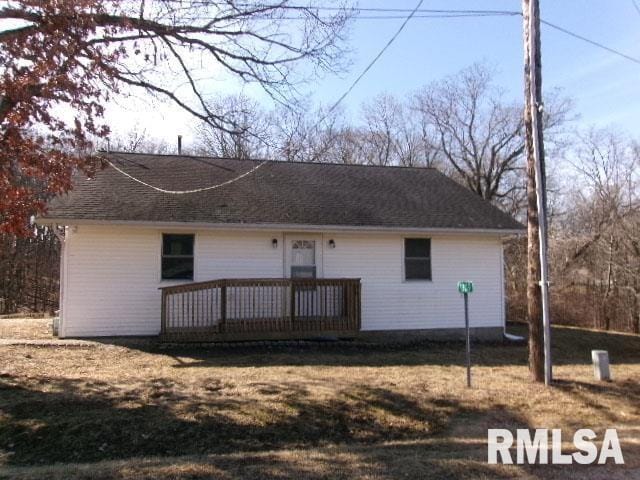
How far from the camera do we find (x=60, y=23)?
24.3ft

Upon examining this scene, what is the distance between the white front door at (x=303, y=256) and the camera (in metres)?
14.5

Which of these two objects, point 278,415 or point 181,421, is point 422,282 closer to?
point 278,415

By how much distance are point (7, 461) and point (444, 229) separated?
11429 mm

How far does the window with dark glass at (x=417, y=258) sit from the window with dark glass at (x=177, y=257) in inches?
220

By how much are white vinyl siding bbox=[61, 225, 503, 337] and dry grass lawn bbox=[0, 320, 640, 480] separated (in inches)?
80.2

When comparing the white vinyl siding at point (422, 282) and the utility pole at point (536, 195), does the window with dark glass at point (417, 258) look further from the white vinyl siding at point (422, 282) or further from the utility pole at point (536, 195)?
the utility pole at point (536, 195)

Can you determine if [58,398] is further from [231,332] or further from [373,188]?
[373,188]

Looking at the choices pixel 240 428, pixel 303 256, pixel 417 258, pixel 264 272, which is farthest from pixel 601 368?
pixel 264 272

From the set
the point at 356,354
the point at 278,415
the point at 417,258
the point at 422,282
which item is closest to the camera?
the point at 278,415

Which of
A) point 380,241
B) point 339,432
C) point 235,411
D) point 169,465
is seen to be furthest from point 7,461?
point 380,241

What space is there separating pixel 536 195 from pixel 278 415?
17.1 ft

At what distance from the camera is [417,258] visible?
15227mm

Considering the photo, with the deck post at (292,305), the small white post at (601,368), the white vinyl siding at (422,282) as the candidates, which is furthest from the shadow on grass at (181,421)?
the white vinyl siding at (422,282)

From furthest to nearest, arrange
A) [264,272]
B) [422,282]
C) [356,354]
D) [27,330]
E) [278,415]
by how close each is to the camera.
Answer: [422,282]
[27,330]
[264,272]
[356,354]
[278,415]
